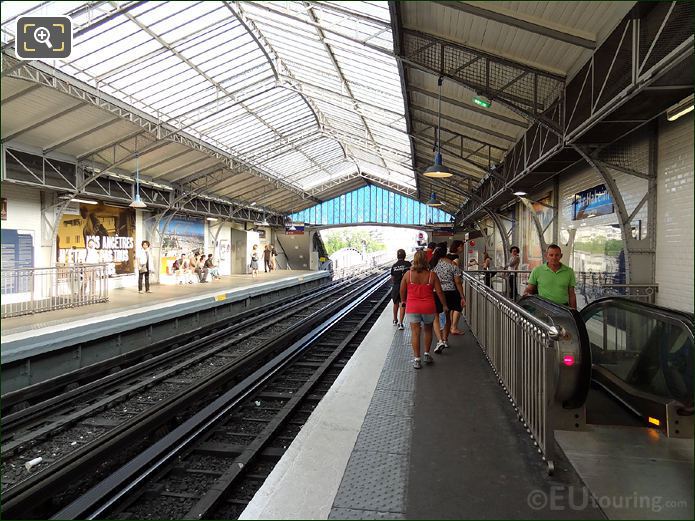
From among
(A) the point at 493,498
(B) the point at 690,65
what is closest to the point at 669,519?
(A) the point at 493,498

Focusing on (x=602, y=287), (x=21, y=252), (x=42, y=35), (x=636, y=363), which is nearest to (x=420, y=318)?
(x=636, y=363)

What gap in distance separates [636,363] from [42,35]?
18.7 feet

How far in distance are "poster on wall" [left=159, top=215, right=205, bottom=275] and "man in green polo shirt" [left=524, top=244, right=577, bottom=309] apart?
1823 centimetres

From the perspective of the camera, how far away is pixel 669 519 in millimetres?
2521

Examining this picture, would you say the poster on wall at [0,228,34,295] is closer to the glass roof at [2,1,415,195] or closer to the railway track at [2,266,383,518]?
the railway track at [2,266,383,518]

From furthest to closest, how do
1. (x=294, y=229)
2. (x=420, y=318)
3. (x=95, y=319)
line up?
(x=294, y=229) < (x=95, y=319) < (x=420, y=318)

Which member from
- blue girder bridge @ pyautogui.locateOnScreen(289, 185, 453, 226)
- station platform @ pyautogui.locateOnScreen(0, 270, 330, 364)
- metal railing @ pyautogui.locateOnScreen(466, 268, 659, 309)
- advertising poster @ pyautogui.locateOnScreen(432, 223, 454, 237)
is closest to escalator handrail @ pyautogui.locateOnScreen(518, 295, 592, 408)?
metal railing @ pyautogui.locateOnScreen(466, 268, 659, 309)

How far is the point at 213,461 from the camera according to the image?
5.14 m

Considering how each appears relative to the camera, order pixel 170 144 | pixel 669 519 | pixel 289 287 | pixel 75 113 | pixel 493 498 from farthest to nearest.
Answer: pixel 289 287 < pixel 170 144 < pixel 75 113 < pixel 493 498 < pixel 669 519

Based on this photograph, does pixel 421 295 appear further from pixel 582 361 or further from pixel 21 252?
pixel 21 252

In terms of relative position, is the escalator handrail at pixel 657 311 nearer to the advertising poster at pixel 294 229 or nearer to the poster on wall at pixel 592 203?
the poster on wall at pixel 592 203

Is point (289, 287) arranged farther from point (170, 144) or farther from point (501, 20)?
point (501, 20)

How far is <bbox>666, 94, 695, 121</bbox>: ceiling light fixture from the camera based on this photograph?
535cm

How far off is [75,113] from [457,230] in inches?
988
